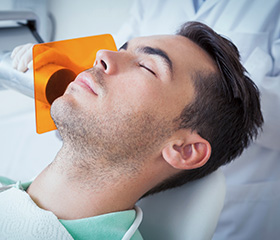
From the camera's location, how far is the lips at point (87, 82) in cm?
87

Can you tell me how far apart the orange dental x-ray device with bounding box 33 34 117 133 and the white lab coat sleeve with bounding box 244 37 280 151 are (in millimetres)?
536

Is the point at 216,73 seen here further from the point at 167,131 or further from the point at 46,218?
the point at 46,218

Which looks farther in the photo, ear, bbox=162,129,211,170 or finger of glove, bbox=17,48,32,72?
finger of glove, bbox=17,48,32,72

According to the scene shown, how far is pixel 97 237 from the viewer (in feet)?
2.74

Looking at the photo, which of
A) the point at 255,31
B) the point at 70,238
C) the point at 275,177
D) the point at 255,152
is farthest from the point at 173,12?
the point at 70,238

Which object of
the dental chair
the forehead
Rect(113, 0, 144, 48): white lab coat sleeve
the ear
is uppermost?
the forehead

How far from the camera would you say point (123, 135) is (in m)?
0.84

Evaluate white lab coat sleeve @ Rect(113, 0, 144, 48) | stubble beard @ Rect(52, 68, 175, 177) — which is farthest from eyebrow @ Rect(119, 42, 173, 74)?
white lab coat sleeve @ Rect(113, 0, 144, 48)

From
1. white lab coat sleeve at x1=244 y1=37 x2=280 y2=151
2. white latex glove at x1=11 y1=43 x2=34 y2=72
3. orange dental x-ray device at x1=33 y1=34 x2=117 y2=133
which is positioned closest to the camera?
orange dental x-ray device at x1=33 y1=34 x2=117 y2=133

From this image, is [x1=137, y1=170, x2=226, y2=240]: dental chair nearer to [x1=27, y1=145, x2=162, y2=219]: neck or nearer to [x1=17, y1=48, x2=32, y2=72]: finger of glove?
[x1=27, y1=145, x2=162, y2=219]: neck

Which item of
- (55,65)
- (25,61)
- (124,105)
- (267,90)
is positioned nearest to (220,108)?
(124,105)

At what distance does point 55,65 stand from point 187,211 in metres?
0.57

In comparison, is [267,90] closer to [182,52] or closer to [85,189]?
[182,52]

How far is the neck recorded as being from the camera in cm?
87
